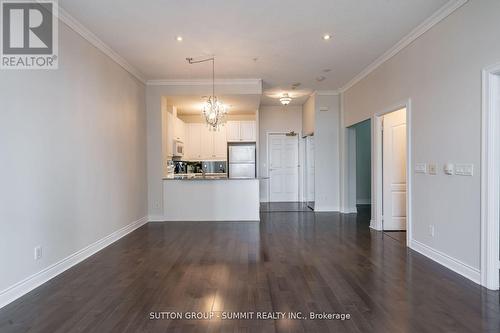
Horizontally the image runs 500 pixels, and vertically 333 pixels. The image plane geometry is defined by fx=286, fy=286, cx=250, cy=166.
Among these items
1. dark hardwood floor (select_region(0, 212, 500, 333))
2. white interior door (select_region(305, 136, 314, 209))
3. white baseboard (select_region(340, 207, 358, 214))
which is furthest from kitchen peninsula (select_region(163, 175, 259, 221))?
white interior door (select_region(305, 136, 314, 209))

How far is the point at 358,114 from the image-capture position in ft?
20.3

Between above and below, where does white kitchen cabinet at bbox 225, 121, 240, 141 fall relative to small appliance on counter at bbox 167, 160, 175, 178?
above

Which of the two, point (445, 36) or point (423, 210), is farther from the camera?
point (423, 210)

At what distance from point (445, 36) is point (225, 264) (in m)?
3.79

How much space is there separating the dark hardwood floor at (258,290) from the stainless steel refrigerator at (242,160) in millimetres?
4118

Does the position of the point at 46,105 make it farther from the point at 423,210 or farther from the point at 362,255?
the point at 423,210

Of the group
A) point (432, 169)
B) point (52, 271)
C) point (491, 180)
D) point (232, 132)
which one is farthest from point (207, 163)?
point (491, 180)

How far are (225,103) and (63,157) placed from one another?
4297 mm

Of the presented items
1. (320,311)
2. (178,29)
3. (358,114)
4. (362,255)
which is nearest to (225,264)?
(320,311)

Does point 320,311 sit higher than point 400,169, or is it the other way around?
point 400,169

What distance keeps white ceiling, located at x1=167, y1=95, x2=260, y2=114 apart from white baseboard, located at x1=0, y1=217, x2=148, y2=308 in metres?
3.25

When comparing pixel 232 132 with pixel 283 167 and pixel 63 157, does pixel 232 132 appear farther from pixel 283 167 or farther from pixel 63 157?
pixel 63 157

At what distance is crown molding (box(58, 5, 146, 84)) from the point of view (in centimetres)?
339

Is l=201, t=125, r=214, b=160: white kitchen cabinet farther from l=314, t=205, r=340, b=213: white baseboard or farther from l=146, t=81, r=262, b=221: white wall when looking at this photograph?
l=314, t=205, r=340, b=213: white baseboard
